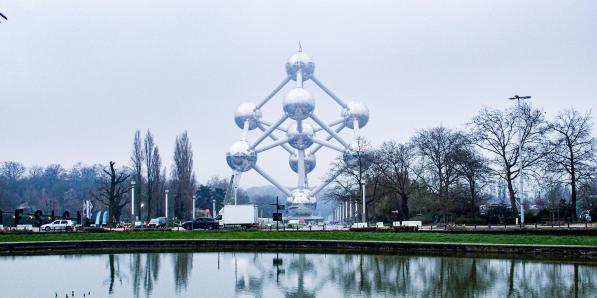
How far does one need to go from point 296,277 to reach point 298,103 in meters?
45.2

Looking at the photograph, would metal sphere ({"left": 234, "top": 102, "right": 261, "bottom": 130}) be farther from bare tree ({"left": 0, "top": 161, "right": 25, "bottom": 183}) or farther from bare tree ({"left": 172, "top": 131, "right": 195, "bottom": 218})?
bare tree ({"left": 0, "top": 161, "right": 25, "bottom": 183})

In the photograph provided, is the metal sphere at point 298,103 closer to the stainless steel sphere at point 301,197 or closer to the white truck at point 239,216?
the stainless steel sphere at point 301,197

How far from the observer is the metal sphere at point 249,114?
7250cm

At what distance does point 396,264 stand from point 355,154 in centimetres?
4035

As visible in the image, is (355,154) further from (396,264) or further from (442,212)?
(396,264)

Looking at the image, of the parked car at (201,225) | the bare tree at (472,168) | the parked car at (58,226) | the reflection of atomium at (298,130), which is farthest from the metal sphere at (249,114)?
the bare tree at (472,168)

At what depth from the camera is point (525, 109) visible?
45906 mm

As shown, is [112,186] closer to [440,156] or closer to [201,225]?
[201,225]

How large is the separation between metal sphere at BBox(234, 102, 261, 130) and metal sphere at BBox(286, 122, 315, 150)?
4.05m

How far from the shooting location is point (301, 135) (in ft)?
229

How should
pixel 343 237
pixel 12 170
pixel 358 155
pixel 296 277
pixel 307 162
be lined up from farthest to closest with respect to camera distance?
pixel 12 170, pixel 307 162, pixel 358 155, pixel 343 237, pixel 296 277

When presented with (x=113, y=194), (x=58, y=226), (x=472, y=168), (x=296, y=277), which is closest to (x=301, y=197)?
(x=58, y=226)

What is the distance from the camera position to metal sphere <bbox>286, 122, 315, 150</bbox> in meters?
69.8

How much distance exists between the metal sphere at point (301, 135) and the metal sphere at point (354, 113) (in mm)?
4217
